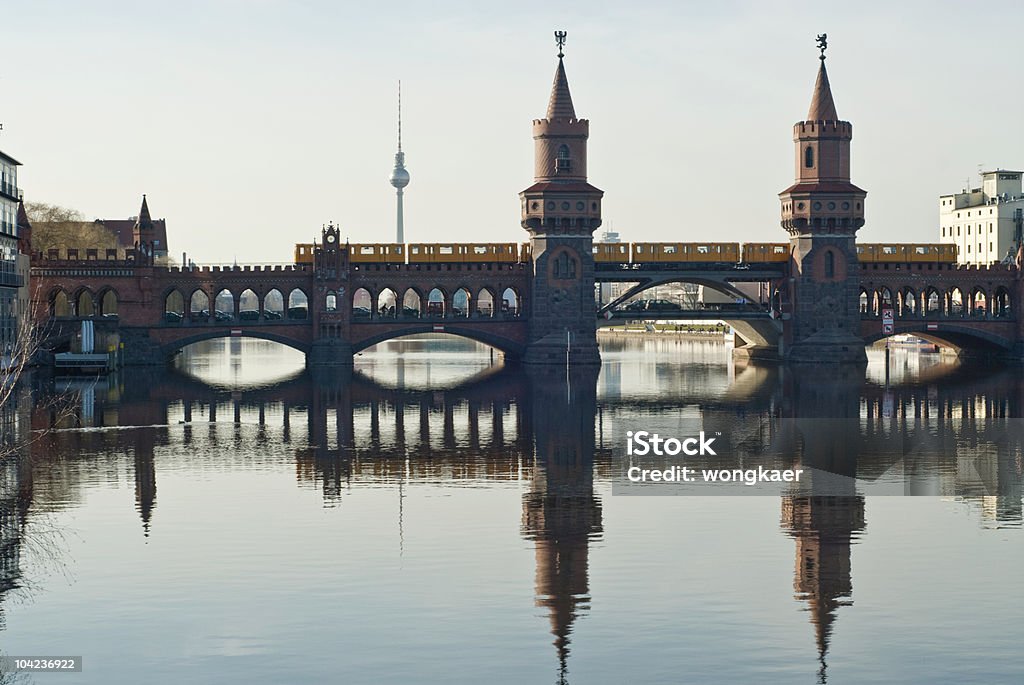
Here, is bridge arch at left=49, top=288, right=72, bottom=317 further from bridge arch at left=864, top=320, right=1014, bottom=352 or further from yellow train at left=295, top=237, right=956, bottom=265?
bridge arch at left=864, top=320, right=1014, bottom=352

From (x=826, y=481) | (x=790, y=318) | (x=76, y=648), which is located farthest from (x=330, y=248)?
(x=76, y=648)

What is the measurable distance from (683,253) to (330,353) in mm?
35227

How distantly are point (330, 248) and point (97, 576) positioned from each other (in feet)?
316

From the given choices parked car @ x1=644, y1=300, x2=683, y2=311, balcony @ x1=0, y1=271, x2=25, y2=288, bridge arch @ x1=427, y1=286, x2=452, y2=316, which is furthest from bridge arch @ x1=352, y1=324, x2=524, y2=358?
balcony @ x1=0, y1=271, x2=25, y2=288

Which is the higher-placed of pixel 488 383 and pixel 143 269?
pixel 143 269

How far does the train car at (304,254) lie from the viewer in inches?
5300

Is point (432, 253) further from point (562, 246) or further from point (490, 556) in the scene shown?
point (490, 556)

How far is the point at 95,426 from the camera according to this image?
75.2 metres

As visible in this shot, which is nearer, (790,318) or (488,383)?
(488,383)

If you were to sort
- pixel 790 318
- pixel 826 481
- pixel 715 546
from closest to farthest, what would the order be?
1. pixel 715 546
2. pixel 826 481
3. pixel 790 318

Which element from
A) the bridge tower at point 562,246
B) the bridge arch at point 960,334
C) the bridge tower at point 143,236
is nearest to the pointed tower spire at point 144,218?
the bridge tower at point 143,236

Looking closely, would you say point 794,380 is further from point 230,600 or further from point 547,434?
point 230,600

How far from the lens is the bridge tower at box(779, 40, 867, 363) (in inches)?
5349

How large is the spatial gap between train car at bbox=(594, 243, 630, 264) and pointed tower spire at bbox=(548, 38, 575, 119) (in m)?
13.8
